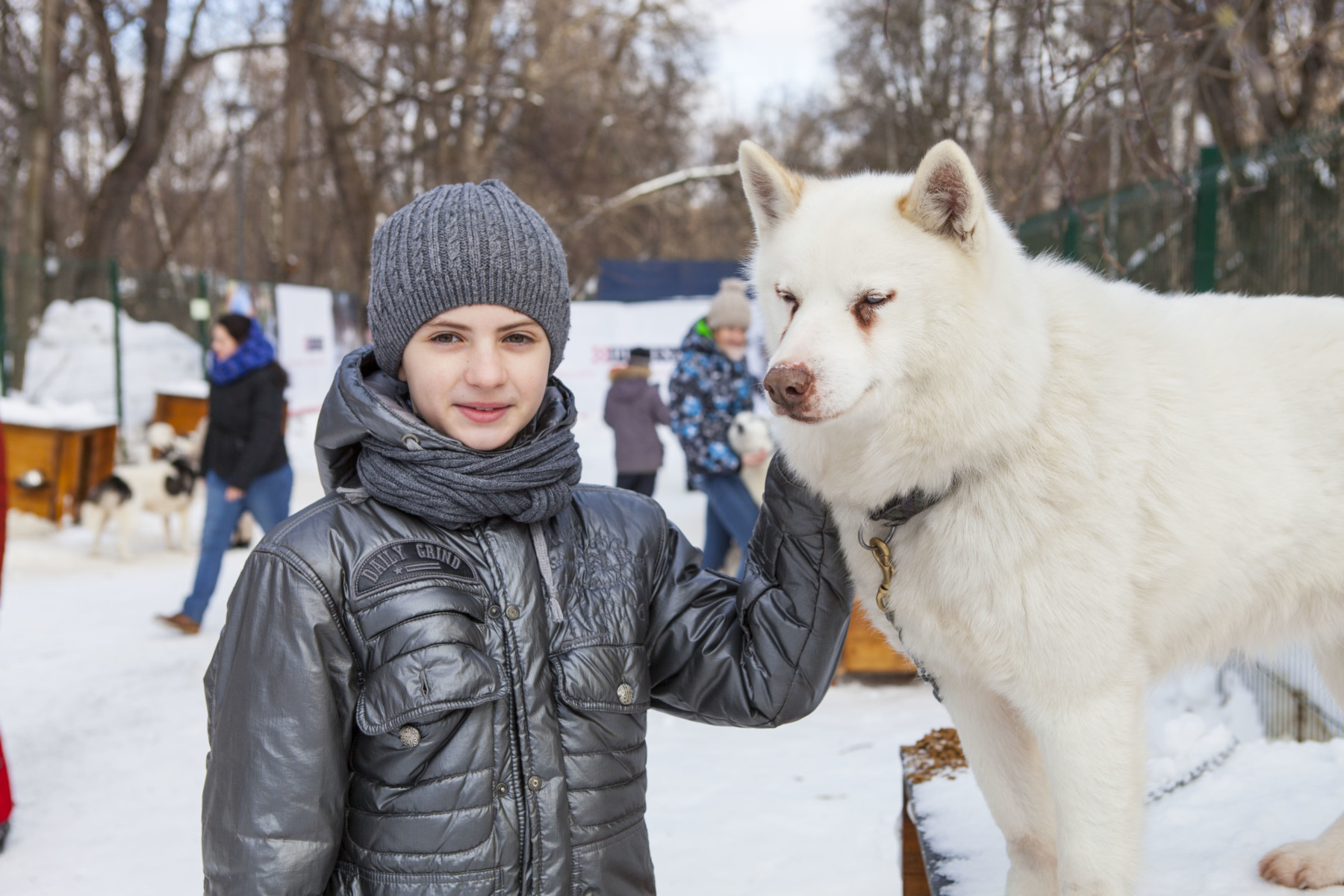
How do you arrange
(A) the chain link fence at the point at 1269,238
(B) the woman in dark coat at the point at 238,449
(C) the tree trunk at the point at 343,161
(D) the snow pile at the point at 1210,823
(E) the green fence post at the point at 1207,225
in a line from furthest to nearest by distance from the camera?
(C) the tree trunk at the point at 343,161 → (B) the woman in dark coat at the point at 238,449 → (E) the green fence post at the point at 1207,225 → (A) the chain link fence at the point at 1269,238 → (D) the snow pile at the point at 1210,823

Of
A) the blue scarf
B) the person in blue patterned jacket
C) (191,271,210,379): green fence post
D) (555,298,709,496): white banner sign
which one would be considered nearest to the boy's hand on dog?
the person in blue patterned jacket

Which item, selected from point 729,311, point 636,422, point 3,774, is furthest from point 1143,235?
point 3,774


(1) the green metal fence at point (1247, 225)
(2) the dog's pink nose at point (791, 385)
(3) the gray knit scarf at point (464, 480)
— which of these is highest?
(1) the green metal fence at point (1247, 225)

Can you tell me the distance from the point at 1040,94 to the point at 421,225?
230cm

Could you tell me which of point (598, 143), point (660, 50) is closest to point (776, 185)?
point (598, 143)

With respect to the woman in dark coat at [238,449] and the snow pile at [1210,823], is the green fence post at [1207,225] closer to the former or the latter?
A: the snow pile at [1210,823]

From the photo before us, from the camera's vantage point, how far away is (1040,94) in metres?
3.14

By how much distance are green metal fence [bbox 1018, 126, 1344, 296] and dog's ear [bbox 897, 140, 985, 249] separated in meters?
1.51

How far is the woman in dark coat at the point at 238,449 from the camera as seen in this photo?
6.44 m

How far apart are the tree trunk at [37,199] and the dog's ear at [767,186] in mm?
12512

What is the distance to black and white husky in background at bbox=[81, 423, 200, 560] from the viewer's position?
838cm

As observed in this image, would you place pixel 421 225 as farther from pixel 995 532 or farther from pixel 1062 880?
pixel 1062 880

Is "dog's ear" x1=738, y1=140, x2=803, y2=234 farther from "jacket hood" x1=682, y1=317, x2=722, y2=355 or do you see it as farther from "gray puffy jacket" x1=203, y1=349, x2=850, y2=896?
"jacket hood" x1=682, y1=317, x2=722, y2=355

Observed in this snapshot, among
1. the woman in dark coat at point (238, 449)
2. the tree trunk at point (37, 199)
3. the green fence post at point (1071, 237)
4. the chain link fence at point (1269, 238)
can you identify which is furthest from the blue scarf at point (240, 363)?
the tree trunk at point (37, 199)
